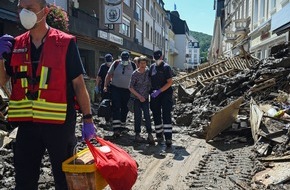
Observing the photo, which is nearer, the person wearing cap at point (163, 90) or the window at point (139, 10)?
the person wearing cap at point (163, 90)

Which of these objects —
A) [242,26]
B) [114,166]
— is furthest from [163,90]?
[242,26]

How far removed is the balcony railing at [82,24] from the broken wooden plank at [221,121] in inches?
404

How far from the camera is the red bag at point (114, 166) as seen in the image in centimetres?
279

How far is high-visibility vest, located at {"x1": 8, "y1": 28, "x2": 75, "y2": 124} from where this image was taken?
285cm

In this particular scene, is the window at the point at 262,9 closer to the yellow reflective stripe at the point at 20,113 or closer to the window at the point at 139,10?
the window at the point at 139,10

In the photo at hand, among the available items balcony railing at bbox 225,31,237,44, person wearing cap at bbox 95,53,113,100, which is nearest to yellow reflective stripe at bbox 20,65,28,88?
person wearing cap at bbox 95,53,113,100

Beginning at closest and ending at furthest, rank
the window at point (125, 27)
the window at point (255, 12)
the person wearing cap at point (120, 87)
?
the person wearing cap at point (120, 87), the window at point (255, 12), the window at point (125, 27)

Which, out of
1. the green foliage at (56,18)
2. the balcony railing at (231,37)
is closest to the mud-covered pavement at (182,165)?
the green foliage at (56,18)

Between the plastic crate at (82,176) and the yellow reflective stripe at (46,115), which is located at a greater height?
the yellow reflective stripe at (46,115)

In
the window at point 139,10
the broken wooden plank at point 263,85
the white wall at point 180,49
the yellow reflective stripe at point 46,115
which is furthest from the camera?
the white wall at point 180,49

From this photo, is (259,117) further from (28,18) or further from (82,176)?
(28,18)

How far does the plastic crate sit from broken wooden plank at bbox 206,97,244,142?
5.18m

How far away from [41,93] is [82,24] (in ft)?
51.1

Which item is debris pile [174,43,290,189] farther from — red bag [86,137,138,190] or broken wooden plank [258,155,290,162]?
red bag [86,137,138,190]
